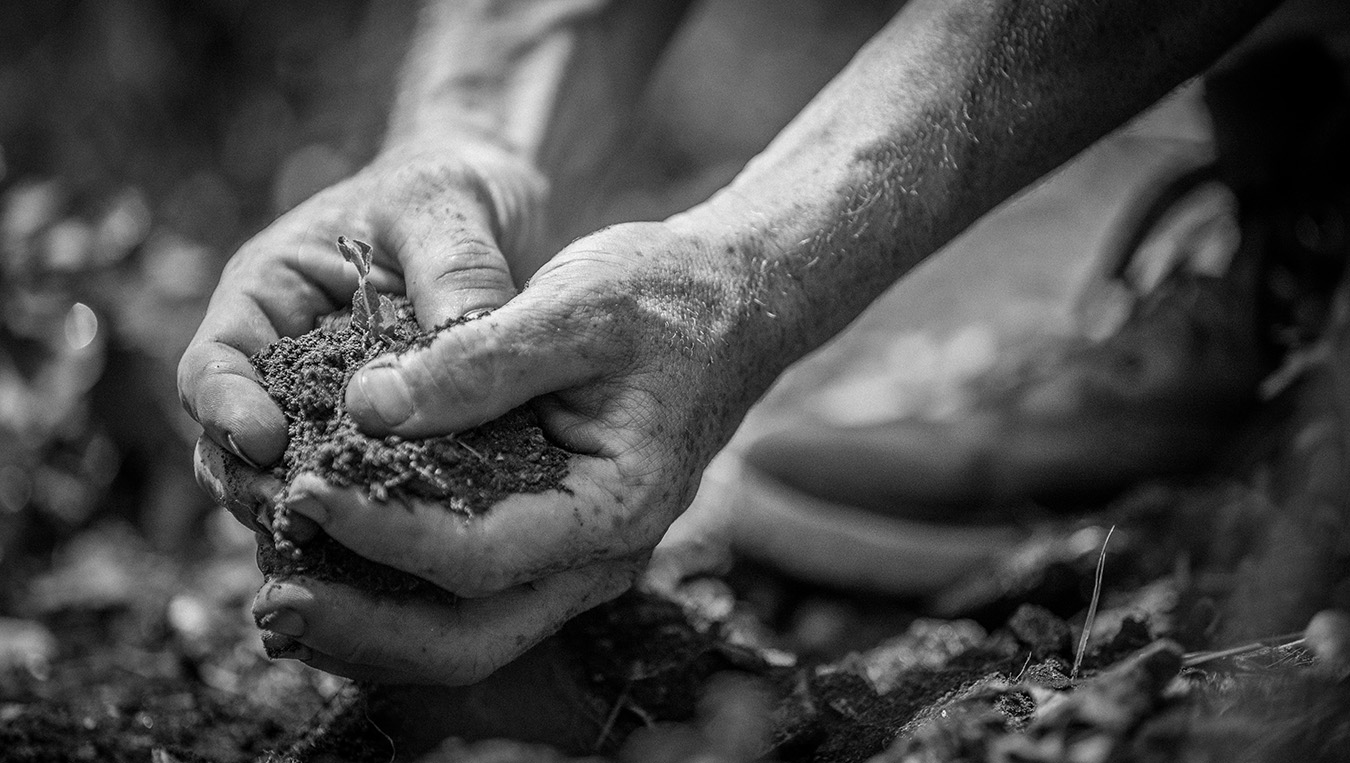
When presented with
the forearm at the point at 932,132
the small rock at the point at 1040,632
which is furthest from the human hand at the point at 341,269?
the small rock at the point at 1040,632

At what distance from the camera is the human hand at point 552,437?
44.1 inches

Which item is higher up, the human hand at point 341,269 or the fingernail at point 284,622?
the human hand at point 341,269

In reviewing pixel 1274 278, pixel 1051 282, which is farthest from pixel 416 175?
pixel 1051 282

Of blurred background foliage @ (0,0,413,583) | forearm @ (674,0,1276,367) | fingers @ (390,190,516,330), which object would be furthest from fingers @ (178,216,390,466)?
blurred background foliage @ (0,0,413,583)

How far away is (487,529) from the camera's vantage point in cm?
113

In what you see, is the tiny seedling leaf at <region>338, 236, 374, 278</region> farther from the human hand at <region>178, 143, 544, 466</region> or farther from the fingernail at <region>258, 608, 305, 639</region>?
the fingernail at <region>258, 608, 305, 639</region>

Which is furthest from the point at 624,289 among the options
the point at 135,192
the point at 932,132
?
the point at 135,192

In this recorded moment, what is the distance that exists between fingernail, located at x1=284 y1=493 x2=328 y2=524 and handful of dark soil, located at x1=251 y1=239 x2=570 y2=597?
30mm

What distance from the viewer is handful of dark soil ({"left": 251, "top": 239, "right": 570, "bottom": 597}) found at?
3.70 feet

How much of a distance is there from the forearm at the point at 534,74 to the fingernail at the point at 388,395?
2.86 ft

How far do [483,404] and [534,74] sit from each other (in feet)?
4.09

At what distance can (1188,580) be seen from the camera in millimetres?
1889

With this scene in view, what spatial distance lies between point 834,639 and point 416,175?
4.29ft

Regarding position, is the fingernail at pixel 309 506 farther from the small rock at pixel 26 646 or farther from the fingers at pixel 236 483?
the small rock at pixel 26 646
